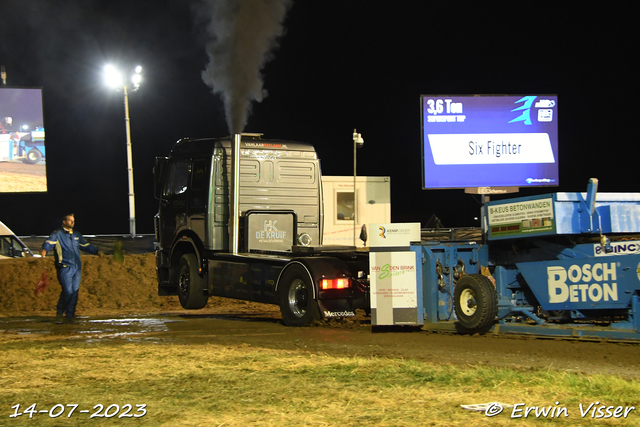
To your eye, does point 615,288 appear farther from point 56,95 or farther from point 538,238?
point 56,95

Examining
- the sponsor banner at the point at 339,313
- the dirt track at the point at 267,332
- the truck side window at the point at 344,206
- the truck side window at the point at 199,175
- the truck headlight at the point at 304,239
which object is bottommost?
the dirt track at the point at 267,332

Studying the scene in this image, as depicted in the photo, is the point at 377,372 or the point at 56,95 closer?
the point at 377,372

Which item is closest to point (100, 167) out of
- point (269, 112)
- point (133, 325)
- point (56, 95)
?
point (56, 95)

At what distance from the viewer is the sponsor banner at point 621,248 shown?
10.2 meters

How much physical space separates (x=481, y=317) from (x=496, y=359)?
212 centimetres

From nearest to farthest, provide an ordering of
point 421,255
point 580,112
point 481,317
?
point 481,317 → point 421,255 → point 580,112

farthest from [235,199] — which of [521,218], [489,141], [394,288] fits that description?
[489,141]

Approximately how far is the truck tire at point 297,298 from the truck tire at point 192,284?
3174mm

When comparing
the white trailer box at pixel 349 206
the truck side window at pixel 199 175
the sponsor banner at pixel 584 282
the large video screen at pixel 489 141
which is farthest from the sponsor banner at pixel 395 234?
the white trailer box at pixel 349 206

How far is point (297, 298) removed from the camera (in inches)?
513

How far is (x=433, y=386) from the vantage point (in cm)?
715

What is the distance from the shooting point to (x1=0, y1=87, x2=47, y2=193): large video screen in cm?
2934

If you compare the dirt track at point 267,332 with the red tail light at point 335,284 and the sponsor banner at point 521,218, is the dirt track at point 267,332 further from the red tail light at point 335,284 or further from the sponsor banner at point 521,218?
the sponsor banner at point 521,218

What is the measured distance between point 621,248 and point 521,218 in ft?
4.55
